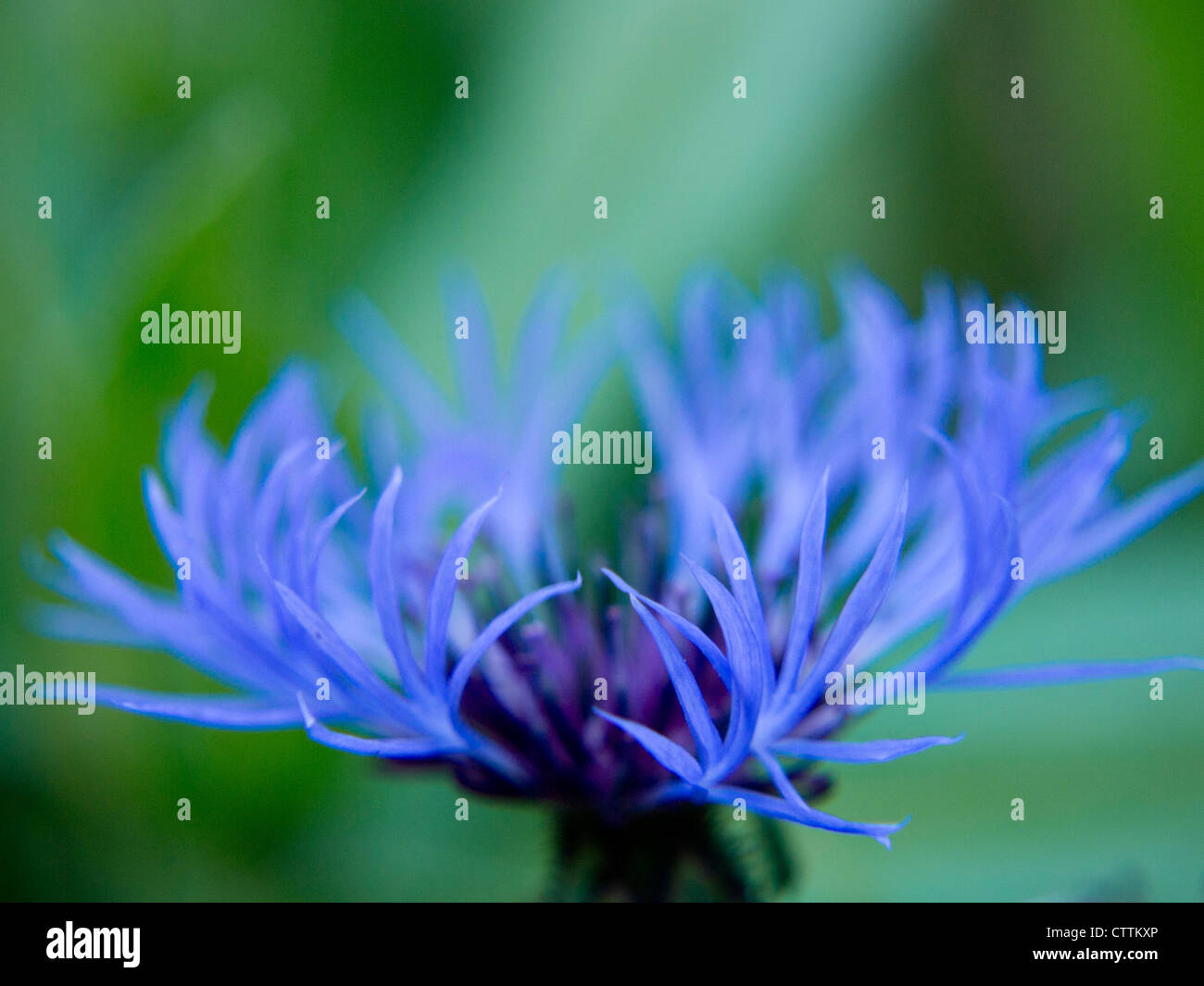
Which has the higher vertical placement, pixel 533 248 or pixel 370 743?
pixel 533 248

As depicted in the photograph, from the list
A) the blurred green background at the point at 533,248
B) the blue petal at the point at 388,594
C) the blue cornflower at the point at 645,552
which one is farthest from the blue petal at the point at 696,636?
the blurred green background at the point at 533,248

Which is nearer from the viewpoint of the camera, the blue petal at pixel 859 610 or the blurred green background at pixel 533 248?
the blue petal at pixel 859 610

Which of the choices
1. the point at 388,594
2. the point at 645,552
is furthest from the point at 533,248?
the point at 388,594

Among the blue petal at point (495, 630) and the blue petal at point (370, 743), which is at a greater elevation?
the blue petal at point (495, 630)

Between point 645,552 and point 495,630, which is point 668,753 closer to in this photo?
point 495,630

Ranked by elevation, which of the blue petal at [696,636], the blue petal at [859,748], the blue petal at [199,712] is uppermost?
the blue petal at [696,636]

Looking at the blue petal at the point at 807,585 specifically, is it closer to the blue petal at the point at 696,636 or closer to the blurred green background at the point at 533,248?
the blue petal at the point at 696,636
